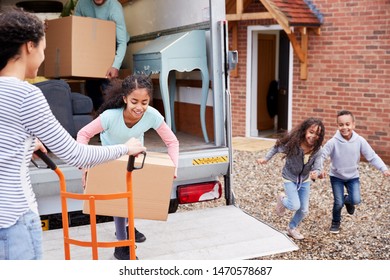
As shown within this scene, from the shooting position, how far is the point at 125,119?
3.73m

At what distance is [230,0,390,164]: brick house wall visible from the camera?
920 cm

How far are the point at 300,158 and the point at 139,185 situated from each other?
1896mm

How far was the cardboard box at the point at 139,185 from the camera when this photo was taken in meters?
3.30

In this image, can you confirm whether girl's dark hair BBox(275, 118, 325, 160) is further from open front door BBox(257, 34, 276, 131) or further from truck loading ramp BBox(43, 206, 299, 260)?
open front door BBox(257, 34, 276, 131)

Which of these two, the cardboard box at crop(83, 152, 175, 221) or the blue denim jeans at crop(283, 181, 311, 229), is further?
the blue denim jeans at crop(283, 181, 311, 229)

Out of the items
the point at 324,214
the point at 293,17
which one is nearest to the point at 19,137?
the point at 324,214

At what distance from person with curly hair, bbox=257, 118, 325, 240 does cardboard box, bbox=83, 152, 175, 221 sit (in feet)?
5.50

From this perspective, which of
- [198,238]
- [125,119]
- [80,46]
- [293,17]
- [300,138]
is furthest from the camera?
[293,17]

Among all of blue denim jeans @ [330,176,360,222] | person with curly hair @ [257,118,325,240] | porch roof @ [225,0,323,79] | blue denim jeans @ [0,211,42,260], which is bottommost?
blue denim jeans @ [330,176,360,222]

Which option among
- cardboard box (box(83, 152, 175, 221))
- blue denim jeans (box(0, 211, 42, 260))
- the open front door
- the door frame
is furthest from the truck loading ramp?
the open front door

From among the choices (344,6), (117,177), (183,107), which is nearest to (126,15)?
(183,107)

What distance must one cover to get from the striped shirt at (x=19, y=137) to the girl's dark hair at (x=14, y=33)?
0.10 meters

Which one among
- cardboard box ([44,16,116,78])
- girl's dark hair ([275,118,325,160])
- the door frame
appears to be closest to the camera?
girl's dark hair ([275,118,325,160])

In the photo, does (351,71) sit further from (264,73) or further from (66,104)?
(66,104)
